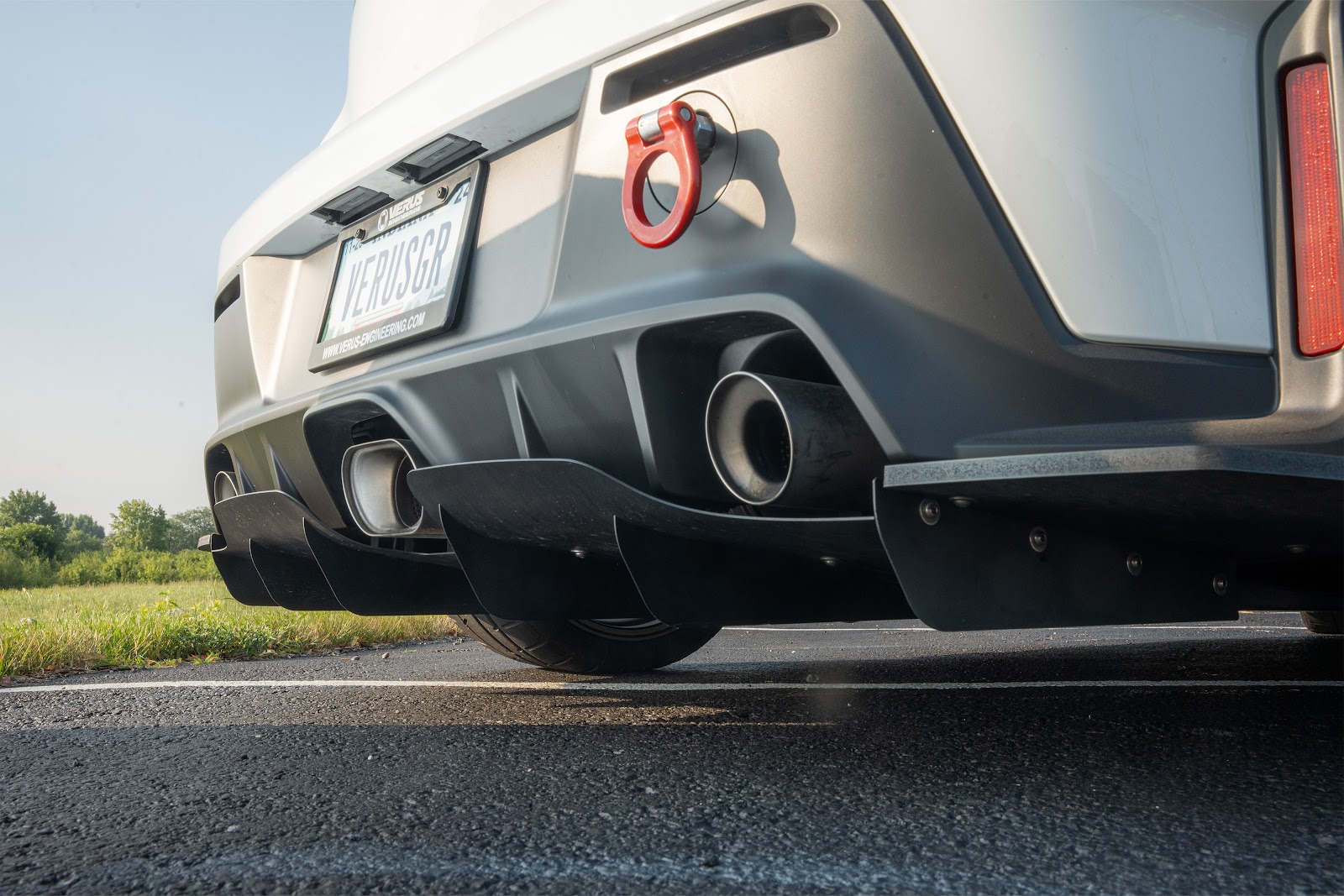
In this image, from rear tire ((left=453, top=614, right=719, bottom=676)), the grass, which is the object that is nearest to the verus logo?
rear tire ((left=453, top=614, right=719, bottom=676))

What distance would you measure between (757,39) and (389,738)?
1586 millimetres

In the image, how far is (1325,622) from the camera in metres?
4.24

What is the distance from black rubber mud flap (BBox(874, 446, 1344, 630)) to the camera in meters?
1.24

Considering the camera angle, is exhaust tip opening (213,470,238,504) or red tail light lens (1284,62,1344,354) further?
exhaust tip opening (213,470,238,504)

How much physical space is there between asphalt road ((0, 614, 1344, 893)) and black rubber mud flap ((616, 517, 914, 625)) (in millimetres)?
282

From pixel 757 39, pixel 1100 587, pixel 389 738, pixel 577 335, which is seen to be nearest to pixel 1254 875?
pixel 1100 587

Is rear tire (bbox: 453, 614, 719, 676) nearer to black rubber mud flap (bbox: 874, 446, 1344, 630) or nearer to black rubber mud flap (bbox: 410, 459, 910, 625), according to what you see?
black rubber mud flap (bbox: 410, 459, 910, 625)

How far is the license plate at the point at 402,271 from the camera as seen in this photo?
191 centimetres

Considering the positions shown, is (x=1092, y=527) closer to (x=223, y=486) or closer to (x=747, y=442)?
(x=747, y=442)

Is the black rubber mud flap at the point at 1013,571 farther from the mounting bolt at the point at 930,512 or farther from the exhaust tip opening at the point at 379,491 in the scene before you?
the exhaust tip opening at the point at 379,491

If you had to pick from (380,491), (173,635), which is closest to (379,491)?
(380,491)

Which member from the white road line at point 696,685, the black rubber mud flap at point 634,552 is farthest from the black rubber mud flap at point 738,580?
the white road line at point 696,685

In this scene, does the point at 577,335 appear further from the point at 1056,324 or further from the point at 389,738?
the point at 389,738

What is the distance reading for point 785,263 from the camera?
1.44 meters
